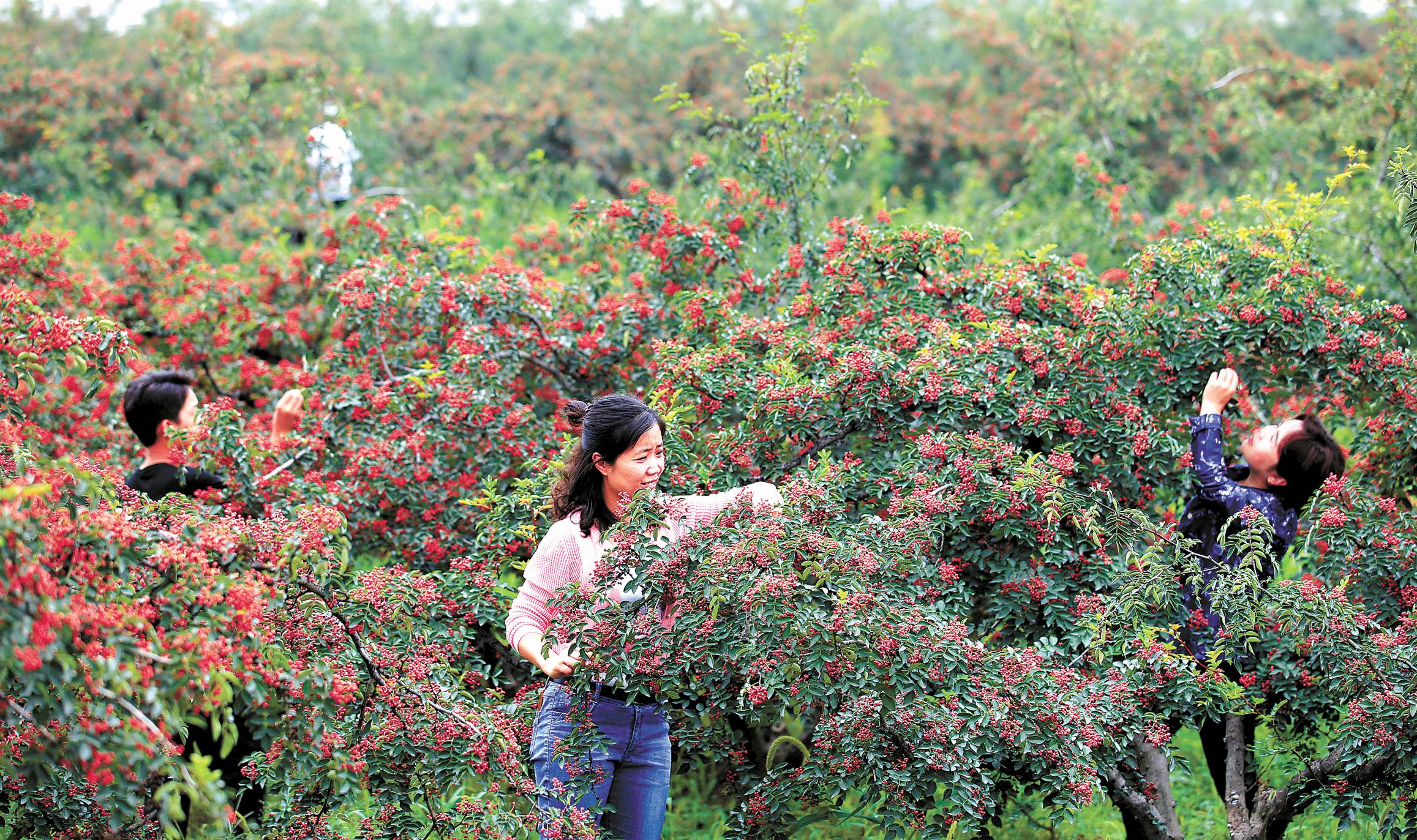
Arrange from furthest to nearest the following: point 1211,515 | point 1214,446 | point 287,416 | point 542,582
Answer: point 287,416 < point 1211,515 < point 1214,446 < point 542,582

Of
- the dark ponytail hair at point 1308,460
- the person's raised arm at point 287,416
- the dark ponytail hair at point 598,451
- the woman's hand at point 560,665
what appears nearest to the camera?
the woman's hand at point 560,665

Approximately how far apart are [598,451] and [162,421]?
6.14ft

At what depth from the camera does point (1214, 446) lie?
134 inches

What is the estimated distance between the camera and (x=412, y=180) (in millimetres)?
9922

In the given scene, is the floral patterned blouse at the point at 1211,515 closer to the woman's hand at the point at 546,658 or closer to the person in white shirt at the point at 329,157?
the woman's hand at the point at 546,658

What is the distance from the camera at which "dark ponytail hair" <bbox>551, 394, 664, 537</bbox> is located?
2918mm

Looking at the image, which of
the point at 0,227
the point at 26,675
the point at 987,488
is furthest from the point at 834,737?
the point at 0,227

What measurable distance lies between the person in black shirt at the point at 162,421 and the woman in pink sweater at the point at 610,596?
1.59 meters

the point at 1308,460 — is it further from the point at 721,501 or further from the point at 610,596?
the point at 610,596

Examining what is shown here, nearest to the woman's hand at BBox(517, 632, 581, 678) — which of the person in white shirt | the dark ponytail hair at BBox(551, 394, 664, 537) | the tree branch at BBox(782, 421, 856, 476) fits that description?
the dark ponytail hair at BBox(551, 394, 664, 537)

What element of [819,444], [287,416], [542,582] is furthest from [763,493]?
[287,416]

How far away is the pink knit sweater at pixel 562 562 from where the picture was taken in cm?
282

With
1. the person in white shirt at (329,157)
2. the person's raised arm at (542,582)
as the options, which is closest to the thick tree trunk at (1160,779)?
the person's raised arm at (542,582)

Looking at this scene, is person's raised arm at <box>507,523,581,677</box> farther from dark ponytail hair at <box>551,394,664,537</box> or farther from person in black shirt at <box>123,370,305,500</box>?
person in black shirt at <box>123,370,305,500</box>
